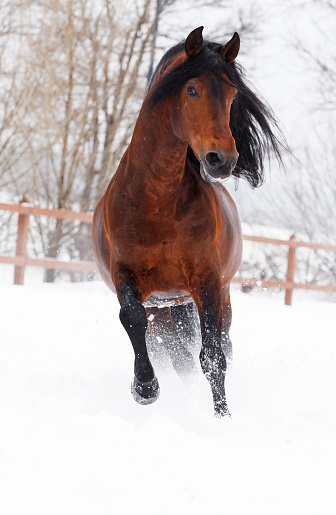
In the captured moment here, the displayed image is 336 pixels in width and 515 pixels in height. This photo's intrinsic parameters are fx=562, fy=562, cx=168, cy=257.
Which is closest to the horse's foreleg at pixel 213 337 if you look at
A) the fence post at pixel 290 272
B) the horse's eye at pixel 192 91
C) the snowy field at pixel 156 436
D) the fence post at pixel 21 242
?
the snowy field at pixel 156 436

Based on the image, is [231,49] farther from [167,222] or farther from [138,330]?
[138,330]

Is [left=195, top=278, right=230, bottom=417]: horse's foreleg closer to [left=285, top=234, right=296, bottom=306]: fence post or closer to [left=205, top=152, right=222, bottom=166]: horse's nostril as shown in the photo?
[left=205, top=152, right=222, bottom=166]: horse's nostril

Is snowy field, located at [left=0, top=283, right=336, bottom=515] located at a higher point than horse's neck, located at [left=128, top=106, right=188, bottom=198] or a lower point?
lower

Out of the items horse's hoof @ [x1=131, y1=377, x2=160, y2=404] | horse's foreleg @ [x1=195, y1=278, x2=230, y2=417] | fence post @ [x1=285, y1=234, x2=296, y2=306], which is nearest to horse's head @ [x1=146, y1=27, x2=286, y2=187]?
horse's foreleg @ [x1=195, y1=278, x2=230, y2=417]

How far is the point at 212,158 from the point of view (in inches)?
80.0

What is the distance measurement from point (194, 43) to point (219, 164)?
580 mm

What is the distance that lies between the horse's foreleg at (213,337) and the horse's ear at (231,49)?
0.95 meters

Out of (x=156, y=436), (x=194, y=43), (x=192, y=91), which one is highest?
(x=194, y=43)

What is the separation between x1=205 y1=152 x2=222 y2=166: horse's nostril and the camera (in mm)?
2020

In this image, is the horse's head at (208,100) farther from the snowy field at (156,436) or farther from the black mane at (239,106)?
the snowy field at (156,436)

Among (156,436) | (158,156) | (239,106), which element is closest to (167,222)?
(158,156)

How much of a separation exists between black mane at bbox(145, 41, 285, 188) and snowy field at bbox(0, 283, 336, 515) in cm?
121

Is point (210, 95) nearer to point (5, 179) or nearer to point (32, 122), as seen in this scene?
point (32, 122)

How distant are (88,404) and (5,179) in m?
8.86
